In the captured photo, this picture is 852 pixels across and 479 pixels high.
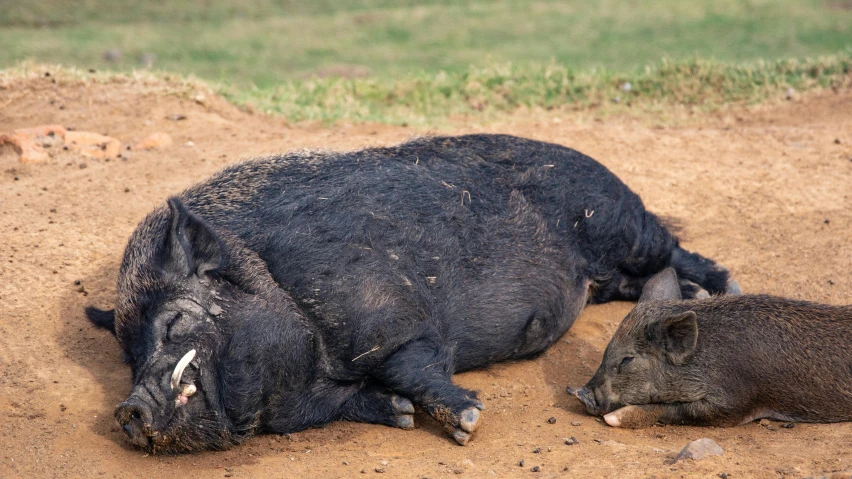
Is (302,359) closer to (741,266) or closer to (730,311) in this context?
(730,311)

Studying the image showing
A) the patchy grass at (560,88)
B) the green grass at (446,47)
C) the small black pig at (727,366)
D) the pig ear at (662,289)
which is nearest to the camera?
the small black pig at (727,366)

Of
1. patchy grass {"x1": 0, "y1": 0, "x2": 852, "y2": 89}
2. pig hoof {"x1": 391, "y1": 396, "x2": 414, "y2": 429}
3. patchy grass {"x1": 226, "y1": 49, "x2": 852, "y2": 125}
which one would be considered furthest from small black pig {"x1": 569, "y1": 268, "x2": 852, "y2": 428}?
patchy grass {"x1": 0, "y1": 0, "x2": 852, "y2": 89}

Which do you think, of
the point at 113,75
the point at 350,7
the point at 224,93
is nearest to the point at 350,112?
the point at 224,93

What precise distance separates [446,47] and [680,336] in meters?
14.5

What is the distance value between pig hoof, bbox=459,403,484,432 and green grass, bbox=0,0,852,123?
600cm

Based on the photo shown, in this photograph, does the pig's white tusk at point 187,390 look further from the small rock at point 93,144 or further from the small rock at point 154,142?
the small rock at point 154,142

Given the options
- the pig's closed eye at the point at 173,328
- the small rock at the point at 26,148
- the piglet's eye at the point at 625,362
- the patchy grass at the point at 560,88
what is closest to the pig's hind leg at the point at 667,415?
the piglet's eye at the point at 625,362

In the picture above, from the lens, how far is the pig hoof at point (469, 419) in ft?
16.6

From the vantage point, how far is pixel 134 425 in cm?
464

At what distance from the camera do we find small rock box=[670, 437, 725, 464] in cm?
460

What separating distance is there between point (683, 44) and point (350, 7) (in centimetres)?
924

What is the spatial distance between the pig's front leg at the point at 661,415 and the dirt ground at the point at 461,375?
9 cm

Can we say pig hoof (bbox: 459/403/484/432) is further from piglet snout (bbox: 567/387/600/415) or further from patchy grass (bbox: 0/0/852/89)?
patchy grass (bbox: 0/0/852/89)

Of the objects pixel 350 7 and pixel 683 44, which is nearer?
pixel 683 44
